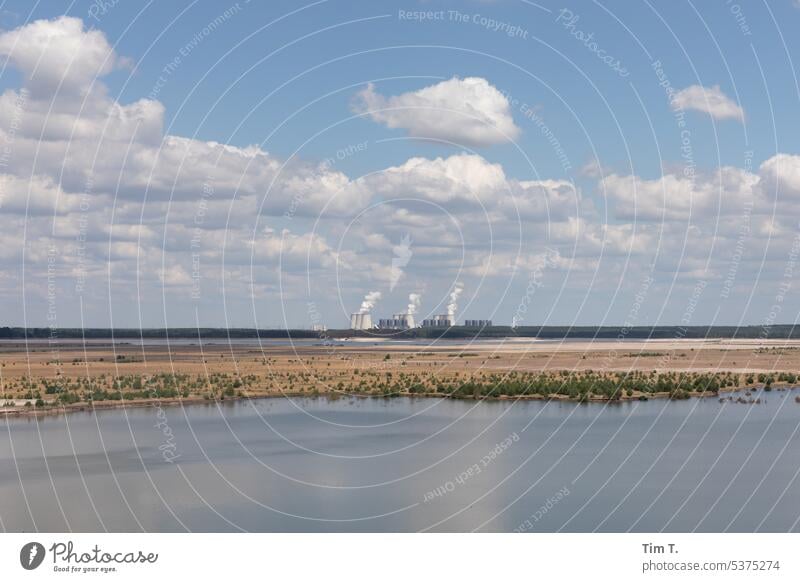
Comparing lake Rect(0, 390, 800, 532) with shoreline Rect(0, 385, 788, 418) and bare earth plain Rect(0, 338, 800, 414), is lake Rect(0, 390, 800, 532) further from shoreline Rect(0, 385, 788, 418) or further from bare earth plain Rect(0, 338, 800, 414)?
bare earth plain Rect(0, 338, 800, 414)

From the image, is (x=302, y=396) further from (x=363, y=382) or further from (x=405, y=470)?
(x=405, y=470)

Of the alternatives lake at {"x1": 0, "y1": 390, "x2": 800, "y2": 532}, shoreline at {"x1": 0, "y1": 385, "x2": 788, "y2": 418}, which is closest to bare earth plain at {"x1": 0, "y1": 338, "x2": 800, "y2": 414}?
shoreline at {"x1": 0, "y1": 385, "x2": 788, "y2": 418}

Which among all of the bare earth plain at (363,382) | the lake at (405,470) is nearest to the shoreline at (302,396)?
the bare earth plain at (363,382)

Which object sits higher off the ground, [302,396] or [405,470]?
[302,396]

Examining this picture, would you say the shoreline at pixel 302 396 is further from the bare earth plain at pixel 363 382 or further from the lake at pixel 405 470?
the lake at pixel 405 470

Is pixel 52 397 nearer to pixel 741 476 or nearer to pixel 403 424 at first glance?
pixel 403 424

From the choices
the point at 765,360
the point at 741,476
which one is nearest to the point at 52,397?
the point at 741,476

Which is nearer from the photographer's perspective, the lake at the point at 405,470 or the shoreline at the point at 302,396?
the lake at the point at 405,470

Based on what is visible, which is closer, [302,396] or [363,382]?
[302,396]

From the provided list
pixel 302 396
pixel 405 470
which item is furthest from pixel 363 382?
pixel 405 470

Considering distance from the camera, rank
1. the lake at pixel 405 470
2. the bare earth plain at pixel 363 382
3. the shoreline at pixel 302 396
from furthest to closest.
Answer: the bare earth plain at pixel 363 382, the shoreline at pixel 302 396, the lake at pixel 405 470
